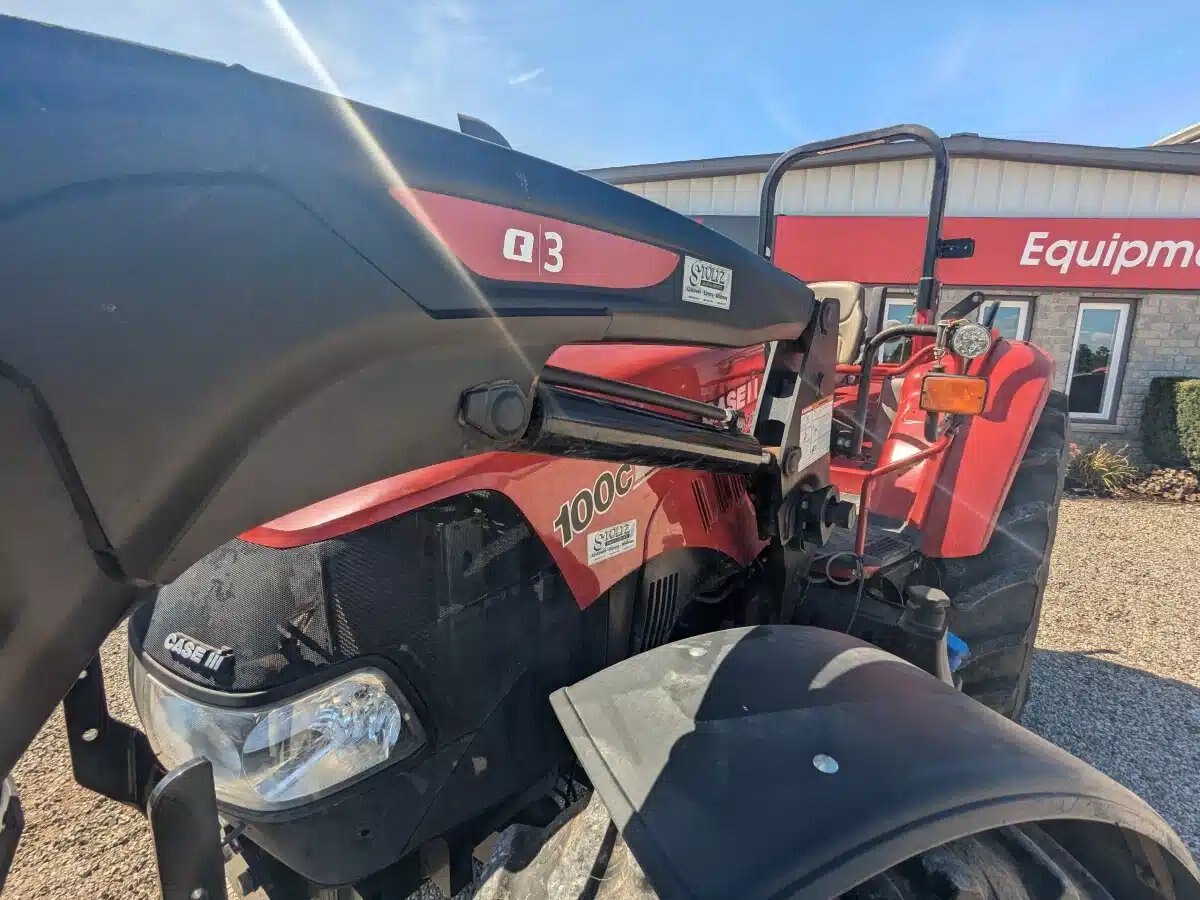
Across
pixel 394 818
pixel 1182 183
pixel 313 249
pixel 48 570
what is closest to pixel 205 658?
pixel 394 818

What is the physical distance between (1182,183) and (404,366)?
1053 centimetres

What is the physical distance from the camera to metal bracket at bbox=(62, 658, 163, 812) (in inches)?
37.3

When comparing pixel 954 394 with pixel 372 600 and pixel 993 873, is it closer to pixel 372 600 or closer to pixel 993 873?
pixel 993 873

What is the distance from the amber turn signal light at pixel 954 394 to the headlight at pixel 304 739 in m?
1.74

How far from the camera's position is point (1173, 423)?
7988 millimetres

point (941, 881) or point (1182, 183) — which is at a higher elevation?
point (1182, 183)

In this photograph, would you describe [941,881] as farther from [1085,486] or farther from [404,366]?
[1085,486]

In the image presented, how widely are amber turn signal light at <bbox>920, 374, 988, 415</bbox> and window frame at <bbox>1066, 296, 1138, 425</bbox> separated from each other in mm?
7932

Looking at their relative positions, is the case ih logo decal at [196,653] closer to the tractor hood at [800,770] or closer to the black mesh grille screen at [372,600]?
the black mesh grille screen at [372,600]

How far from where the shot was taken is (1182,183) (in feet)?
26.8

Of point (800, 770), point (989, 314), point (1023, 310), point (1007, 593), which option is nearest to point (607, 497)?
point (800, 770)

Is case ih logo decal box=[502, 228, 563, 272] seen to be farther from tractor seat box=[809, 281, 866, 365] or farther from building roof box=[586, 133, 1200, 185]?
building roof box=[586, 133, 1200, 185]

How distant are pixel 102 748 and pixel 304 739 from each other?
262 millimetres

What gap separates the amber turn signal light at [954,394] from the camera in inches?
82.0
